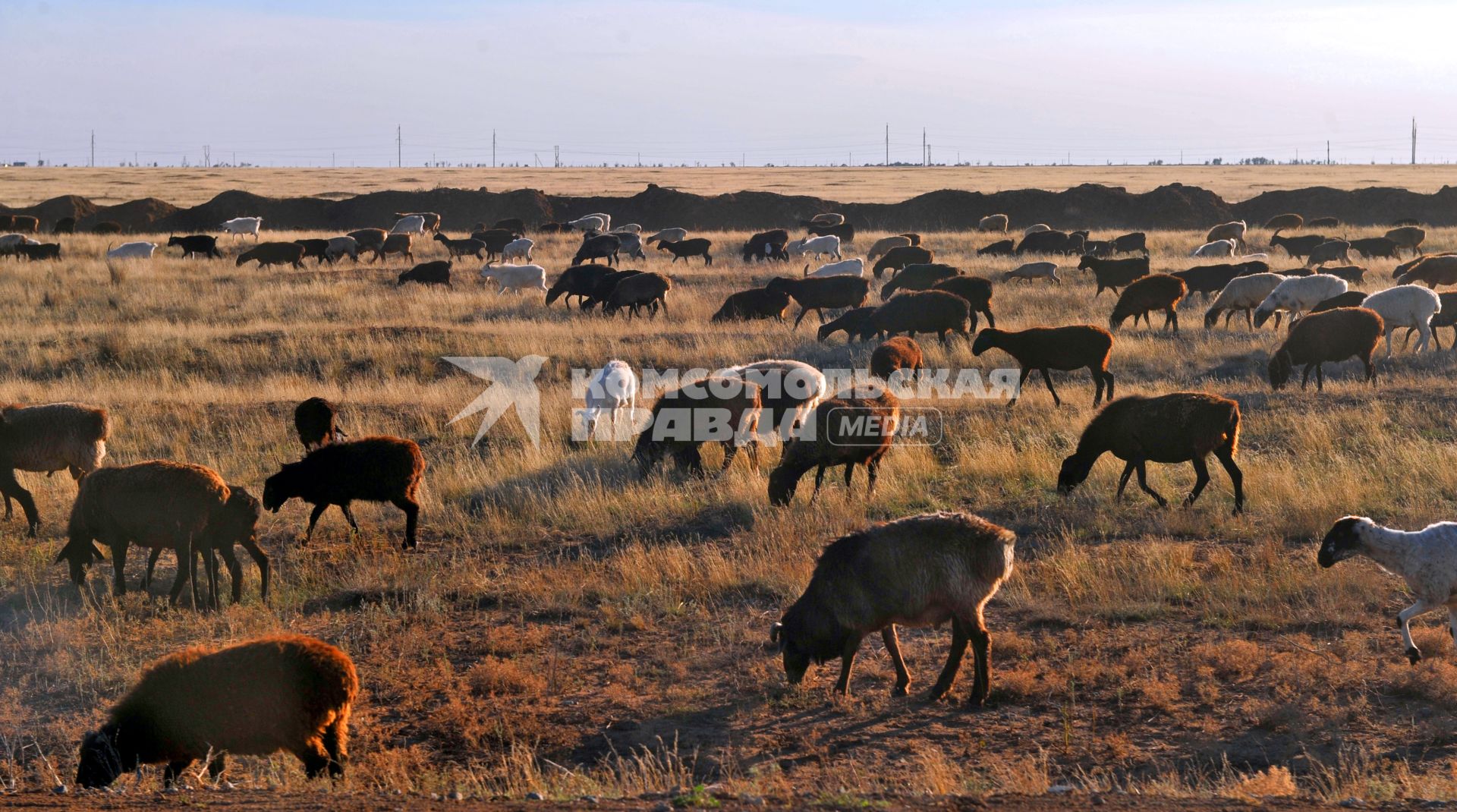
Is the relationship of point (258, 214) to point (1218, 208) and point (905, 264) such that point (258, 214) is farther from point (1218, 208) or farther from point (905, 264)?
point (1218, 208)

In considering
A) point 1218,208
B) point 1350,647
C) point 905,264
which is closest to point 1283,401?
point 1350,647

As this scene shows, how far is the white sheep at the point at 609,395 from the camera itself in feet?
50.4

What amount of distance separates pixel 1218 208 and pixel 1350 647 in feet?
173

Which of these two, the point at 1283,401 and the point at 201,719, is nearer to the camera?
the point at 201,719

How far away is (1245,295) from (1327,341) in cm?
675

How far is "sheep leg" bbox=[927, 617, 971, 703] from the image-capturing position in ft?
24.1

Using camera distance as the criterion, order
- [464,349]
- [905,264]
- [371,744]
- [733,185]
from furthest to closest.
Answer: [733,185] → [905,264] → [464,349] → [371,744]

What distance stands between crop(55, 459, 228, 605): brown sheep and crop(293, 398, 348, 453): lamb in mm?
4243

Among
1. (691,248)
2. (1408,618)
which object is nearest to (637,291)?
(691,248)

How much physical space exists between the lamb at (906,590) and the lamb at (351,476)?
15.4 feet

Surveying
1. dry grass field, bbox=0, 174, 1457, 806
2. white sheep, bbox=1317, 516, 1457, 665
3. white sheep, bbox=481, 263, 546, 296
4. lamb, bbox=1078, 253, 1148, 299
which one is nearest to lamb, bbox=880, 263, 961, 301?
lamb, bbox=1078, 253, 1148, 299

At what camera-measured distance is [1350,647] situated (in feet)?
26.3

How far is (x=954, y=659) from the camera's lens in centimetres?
737

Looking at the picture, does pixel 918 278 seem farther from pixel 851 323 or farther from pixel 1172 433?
pixel 1172 433
